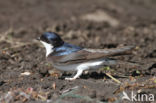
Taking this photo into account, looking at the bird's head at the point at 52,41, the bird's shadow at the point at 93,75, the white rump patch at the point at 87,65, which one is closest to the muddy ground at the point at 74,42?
the bird's shadow at the point at 93,75

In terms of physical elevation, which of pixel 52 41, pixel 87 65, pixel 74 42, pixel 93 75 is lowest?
pixel 93 75

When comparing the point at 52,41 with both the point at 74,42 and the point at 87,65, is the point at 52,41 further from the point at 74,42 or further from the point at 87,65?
the point at 74,42

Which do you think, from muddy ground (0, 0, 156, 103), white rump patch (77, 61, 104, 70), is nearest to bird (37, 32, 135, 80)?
white rump patch (77, 61, 104, 70)

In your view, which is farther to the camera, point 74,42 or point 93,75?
point 74,42

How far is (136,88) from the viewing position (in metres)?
4.50

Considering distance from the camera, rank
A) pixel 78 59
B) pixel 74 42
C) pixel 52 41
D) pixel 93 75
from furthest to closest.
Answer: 1. pixel 74 42
2. pixel 93 75
3. pixel 52 41
4. pixel 78 59

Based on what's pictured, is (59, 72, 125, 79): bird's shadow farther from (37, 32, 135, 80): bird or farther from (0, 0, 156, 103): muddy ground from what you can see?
(37, 32, 135, 80): bird

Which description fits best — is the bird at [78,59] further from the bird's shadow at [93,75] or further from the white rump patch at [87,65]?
the bird's shadow at [93,75]

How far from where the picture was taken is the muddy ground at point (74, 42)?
4295mm

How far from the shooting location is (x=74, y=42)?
7188mm

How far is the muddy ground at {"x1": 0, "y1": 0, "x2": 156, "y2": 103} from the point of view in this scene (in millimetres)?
4295

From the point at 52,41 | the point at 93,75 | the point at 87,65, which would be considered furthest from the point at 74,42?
the point at 87,65

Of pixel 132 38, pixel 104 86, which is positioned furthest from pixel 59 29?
pixel 104 86

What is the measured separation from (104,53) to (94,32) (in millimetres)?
3796
